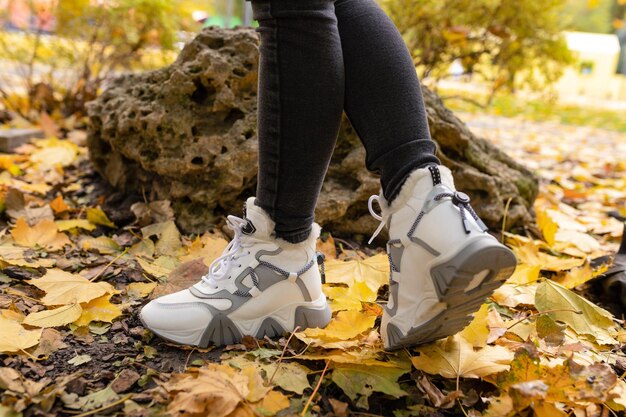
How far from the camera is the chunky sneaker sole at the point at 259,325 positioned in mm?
1126

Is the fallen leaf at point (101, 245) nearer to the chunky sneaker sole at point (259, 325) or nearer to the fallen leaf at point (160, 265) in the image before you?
the fallen leaf at point (160, 265)

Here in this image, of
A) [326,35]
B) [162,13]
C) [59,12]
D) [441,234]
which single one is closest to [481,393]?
[441,234]

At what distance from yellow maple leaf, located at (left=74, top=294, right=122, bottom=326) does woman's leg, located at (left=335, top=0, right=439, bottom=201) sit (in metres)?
0.67

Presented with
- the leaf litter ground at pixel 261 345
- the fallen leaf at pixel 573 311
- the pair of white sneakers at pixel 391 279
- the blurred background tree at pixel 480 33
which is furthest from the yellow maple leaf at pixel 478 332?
the blurred background tree at pixel 480 33

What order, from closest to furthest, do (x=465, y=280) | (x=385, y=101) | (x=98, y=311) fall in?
(x=465, y=280) < (x=385, y=101) < (x=98, y=311)

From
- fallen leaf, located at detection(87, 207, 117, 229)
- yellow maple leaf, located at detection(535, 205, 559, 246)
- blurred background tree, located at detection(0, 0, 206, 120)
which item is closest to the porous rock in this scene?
yellow maple leaf, located at detection(535, 205, 559, 246)

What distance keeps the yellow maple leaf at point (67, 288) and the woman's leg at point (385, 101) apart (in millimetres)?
720

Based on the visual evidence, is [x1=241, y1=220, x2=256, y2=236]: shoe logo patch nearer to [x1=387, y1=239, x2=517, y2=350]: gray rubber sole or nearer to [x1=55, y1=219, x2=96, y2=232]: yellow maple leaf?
[x1=387, y1=239, x2=517, y2=350]: gray rubber sole

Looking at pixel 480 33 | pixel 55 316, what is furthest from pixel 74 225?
pixel 480 33

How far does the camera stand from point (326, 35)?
0.94m

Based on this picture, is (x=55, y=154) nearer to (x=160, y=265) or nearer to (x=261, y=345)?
(x=160, y=265)

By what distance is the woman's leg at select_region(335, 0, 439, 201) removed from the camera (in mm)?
994

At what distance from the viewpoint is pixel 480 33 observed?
360 cm

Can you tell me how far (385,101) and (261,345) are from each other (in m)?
0.55
